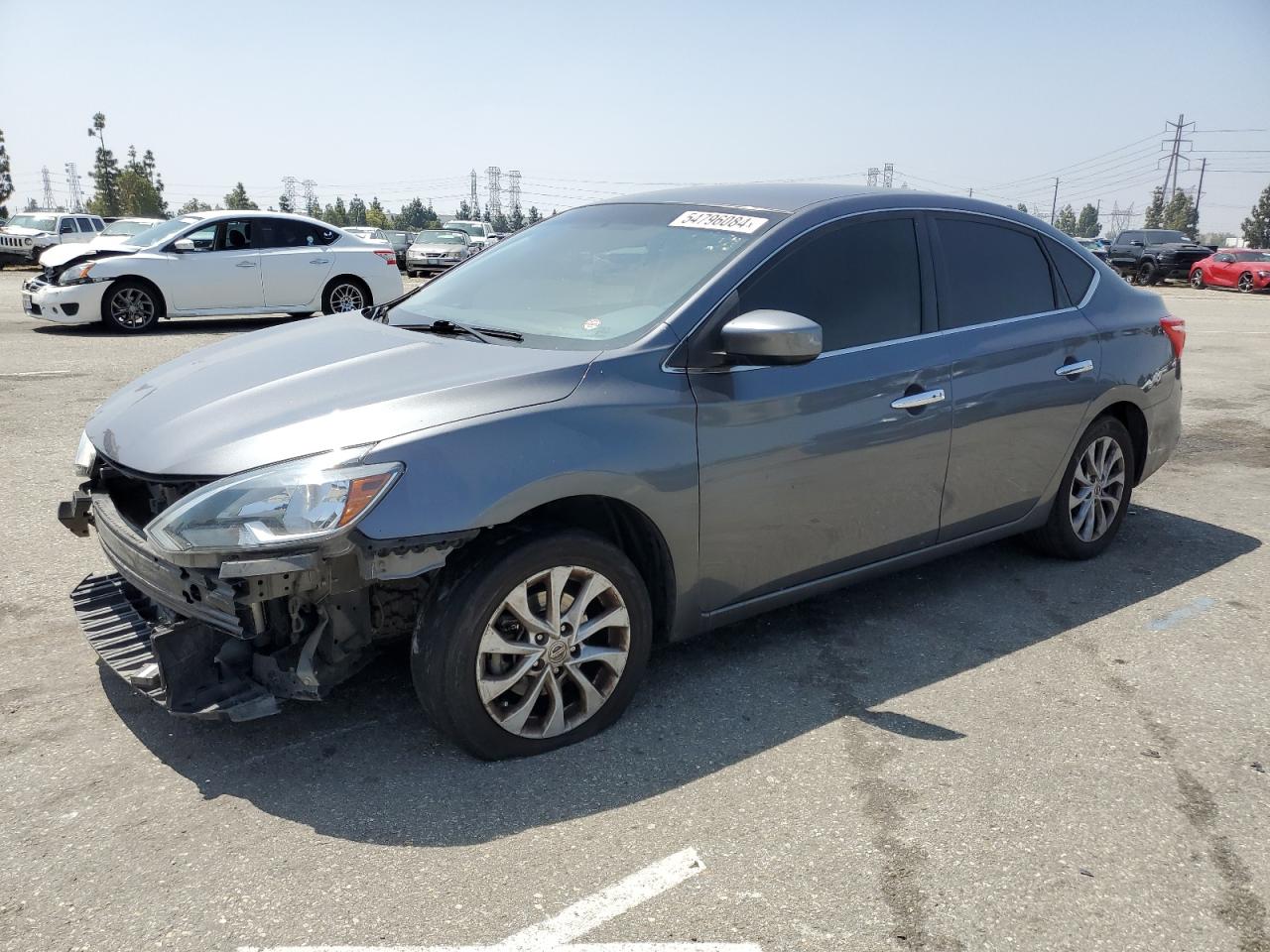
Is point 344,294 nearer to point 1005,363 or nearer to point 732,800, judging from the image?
point 1005,363

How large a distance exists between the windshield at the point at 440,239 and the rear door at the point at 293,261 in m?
15.0

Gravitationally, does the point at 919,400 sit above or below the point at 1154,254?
above

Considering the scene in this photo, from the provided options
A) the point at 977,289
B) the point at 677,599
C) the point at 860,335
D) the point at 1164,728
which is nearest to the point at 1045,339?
the point at 977,289

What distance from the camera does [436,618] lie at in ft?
Answer: 9.59

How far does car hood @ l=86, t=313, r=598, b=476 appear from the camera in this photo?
2.91 meters

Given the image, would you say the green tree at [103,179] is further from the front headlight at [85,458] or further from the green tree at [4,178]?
the front headlight at [85,458]

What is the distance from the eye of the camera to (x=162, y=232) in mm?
13438

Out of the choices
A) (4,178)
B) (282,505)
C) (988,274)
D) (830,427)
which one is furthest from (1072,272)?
(4,178)

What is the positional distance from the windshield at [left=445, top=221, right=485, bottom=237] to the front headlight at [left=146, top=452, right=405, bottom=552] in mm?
33049

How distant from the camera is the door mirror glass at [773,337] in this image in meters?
3.22

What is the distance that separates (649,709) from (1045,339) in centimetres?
243

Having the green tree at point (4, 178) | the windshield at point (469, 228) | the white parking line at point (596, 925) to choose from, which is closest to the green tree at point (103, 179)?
the green tree at point (4, 178)

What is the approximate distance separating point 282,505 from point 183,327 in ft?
40.7

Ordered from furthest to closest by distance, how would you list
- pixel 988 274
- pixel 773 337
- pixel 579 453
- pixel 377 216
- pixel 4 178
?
pixel 377 216, pixel 4 178, pixel 988 274, pixel 773 337, pixel 579 453
